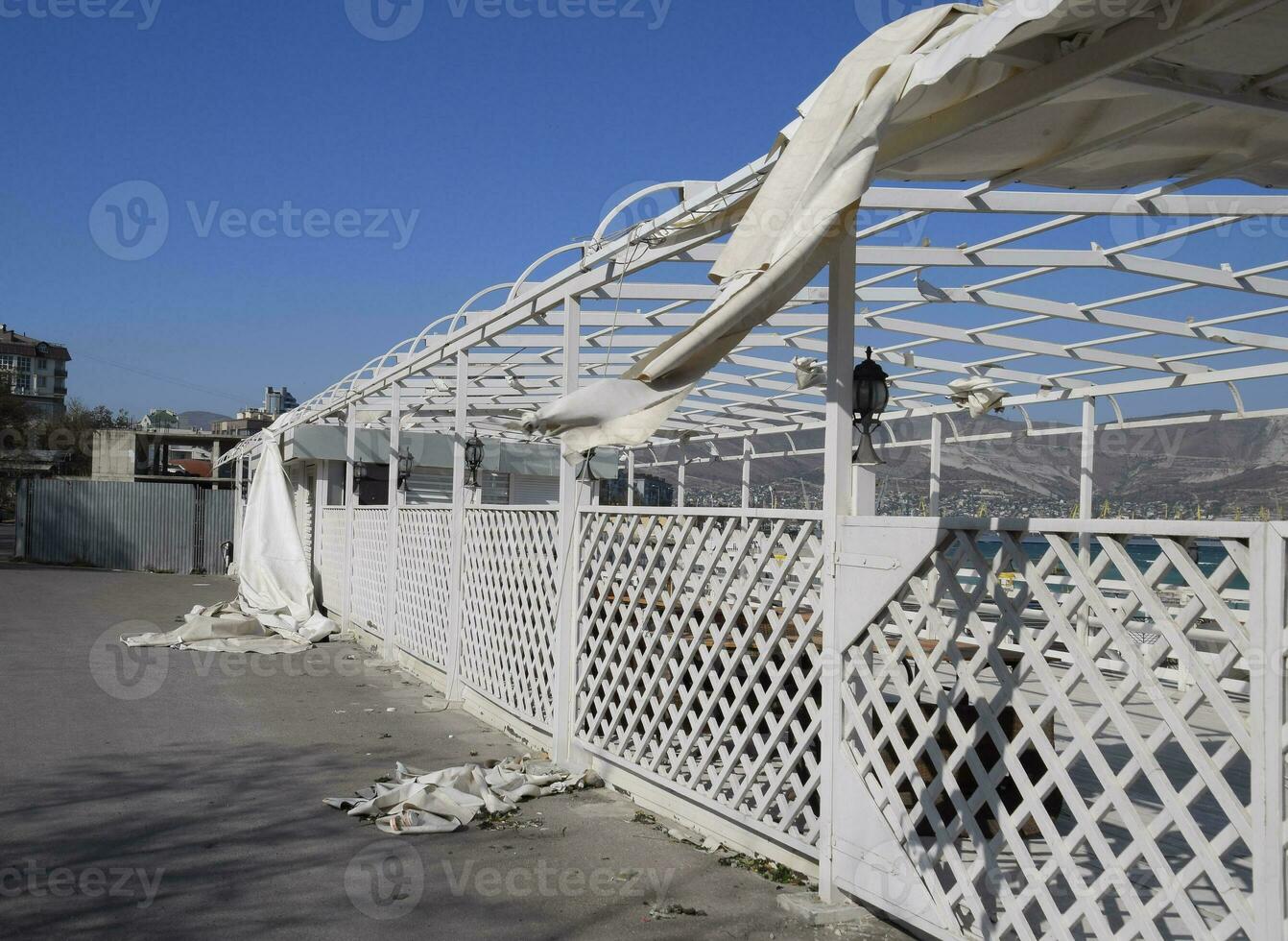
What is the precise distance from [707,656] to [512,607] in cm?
272

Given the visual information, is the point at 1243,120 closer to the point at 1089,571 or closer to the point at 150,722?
the point at 1089,571

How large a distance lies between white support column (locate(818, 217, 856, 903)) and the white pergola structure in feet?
0.05

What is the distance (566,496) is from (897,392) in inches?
270

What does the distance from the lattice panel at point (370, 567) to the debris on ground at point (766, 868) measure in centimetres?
752

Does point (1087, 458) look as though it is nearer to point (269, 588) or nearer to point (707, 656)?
point (707, 656)

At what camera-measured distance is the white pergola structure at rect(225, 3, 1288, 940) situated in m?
2.98

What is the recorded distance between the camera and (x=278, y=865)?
4.70 metres

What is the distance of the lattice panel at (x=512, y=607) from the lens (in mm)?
7051

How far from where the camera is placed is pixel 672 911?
4.20 m

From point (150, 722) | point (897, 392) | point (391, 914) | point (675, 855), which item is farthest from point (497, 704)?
point (897, 392)

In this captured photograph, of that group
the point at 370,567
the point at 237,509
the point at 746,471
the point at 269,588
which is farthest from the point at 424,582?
the point at 237,509

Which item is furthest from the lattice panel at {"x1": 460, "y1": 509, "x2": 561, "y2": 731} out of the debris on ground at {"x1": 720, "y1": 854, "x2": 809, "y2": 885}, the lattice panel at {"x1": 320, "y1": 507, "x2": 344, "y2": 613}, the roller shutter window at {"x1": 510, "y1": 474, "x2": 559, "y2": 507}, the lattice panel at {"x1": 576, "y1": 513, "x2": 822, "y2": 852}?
the roller shutter window at {"x1": 510, "y1": 474, "x2": 559, "y2": 507}

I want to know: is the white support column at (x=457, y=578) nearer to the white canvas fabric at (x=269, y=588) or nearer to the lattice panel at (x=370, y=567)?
the lattice panel at (x=370, y=567)

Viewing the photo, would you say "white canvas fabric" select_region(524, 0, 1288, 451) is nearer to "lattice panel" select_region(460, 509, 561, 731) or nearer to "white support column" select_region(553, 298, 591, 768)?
Answer: "white support column" select_region(553, 298, 591, 768)
